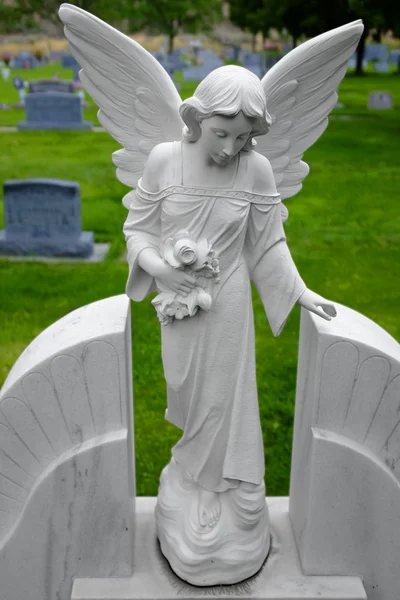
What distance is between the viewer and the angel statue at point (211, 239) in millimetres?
2730

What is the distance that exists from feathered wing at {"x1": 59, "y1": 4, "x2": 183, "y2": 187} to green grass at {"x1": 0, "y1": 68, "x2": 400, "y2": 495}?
2323 mm

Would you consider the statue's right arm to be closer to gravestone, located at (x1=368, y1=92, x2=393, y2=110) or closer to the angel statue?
the angel statue

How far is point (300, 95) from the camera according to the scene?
2.98 metres

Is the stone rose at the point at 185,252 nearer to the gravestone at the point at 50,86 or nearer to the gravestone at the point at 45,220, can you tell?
the gravestone at the point at 45,220

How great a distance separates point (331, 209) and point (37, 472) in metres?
8.51

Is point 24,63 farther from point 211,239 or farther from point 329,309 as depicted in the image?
point 329,309

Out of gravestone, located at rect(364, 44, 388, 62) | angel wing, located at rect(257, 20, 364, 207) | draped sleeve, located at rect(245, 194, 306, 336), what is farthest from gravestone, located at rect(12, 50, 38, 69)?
draped sleeve, located at rect(245, 194, 306, 336)

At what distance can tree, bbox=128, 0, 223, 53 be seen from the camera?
3550cm

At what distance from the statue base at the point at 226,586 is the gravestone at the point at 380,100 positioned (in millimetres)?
19262

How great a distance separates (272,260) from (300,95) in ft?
2.27

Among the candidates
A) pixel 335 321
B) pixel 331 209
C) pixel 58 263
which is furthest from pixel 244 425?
pixel 331 209

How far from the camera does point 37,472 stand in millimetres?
3137

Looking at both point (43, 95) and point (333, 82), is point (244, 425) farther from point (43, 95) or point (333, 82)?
point (43, 95)

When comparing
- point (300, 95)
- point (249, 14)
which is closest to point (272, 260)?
point (300, 95)
